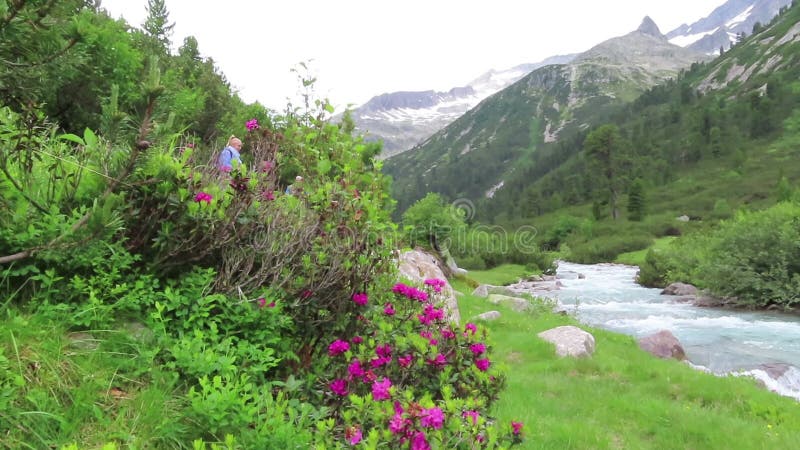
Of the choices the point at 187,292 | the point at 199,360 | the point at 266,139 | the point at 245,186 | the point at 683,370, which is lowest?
the point at 683,370

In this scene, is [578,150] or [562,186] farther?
[578,150]

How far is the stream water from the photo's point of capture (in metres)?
15.1

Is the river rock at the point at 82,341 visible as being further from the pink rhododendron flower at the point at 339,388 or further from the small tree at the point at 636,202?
the small tree at the point at 636,202

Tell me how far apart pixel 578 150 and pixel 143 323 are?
198 m

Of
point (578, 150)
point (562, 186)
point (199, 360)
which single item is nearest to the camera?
point (199, 360)

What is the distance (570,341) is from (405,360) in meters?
9.58

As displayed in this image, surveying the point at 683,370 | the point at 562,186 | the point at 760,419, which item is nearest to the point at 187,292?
the point at 760,419

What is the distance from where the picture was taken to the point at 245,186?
4.61 meters

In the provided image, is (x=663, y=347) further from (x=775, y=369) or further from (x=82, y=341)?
(x=82, y=341)

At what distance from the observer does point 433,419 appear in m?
3.21

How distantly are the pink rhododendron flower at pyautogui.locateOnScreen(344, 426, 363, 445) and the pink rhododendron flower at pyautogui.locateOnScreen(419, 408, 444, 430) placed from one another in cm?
45

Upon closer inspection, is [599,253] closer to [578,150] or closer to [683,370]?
[683,370]

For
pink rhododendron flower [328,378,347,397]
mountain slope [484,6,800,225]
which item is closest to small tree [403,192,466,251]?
pink rhododendron flower [328,378,347,397]

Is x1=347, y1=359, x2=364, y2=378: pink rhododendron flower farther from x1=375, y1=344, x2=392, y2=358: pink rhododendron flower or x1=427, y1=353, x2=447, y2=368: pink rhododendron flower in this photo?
x1=427, y1=353, x2=447, y2=368: pink rhododendron flower
